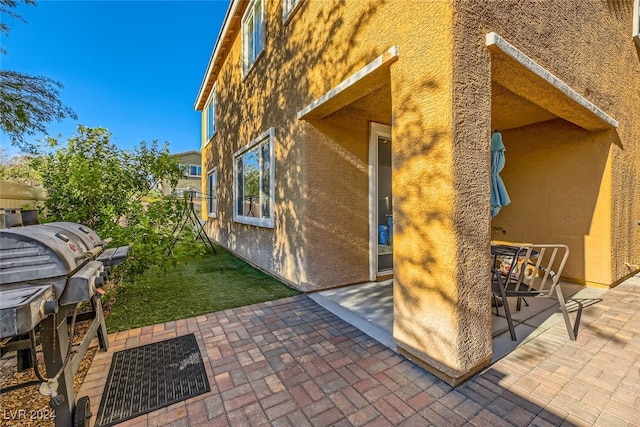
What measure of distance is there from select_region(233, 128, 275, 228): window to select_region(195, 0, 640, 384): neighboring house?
60mm

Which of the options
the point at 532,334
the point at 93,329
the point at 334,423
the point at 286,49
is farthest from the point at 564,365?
the point at 286,49

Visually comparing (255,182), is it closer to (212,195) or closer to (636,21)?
(212,195)

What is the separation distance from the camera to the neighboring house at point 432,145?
2.55 metres

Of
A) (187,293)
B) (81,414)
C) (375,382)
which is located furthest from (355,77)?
(187,293)

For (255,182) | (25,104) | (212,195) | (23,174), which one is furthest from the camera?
(212,195)

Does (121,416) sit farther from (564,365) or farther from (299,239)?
(564,365)

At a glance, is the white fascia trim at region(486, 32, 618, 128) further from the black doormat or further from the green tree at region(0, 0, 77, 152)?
the green tree at region(0, 0, 77, 152)

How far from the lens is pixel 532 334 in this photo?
11.3ft

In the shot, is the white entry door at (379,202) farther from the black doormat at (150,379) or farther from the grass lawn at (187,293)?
the black doormat at (150,379)

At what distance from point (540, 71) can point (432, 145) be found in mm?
1961

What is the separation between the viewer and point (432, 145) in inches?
101

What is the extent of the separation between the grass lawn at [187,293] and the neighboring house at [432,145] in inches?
22.0

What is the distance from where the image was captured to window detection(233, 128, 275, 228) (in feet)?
20.6

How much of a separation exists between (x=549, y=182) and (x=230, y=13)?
961cm
